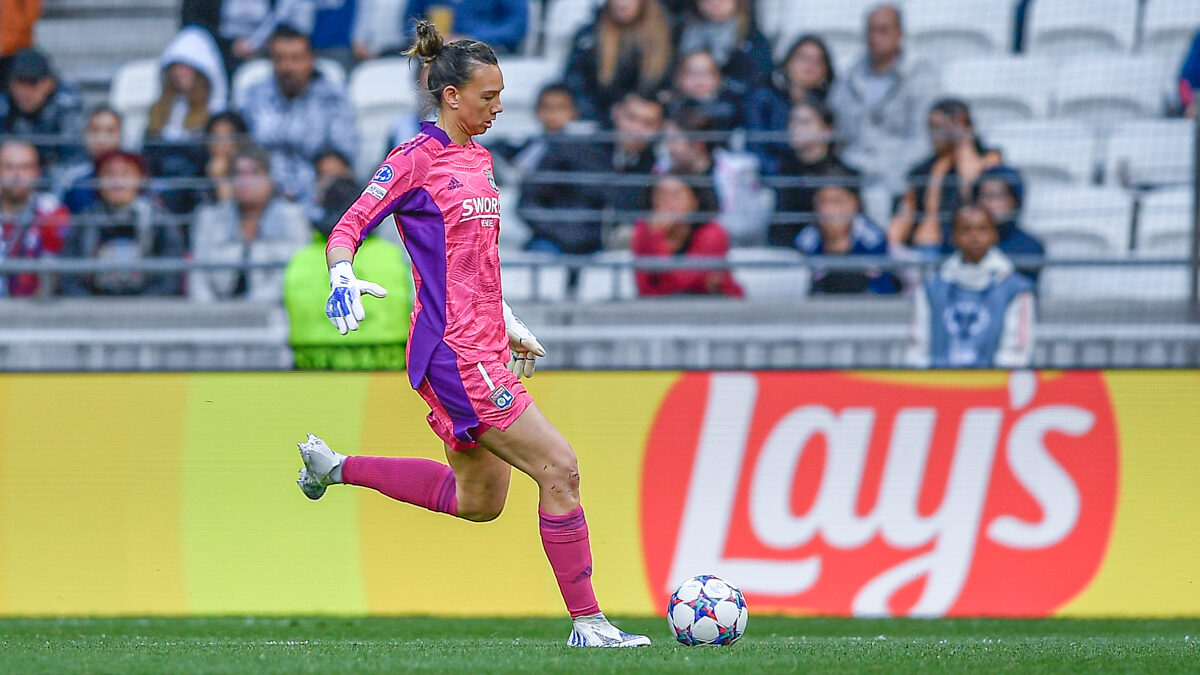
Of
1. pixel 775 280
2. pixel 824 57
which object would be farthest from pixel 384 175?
pixel 824 57

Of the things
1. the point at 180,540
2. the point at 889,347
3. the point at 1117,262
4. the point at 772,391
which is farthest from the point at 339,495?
the point at 1117,262

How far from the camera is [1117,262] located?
8398mm

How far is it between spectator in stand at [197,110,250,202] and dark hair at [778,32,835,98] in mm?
3564

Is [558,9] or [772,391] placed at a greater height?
[558,9]

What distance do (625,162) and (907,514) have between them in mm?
3713

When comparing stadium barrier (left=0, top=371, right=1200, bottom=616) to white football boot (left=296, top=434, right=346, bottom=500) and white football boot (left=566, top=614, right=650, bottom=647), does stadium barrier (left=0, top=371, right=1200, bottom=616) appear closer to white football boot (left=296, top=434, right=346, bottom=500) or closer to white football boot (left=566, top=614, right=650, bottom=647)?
white football boot (left=296, top=434, right=346, bottom=500)

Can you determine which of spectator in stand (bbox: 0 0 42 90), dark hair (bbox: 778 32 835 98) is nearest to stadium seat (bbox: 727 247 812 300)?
dark hair (bbox: 778 32 835 98)

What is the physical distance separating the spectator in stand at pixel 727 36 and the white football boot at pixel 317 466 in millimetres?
5774

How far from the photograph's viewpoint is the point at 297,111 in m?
10.5

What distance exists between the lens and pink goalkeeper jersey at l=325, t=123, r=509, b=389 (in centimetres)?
461

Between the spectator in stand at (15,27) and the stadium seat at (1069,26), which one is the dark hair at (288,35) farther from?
the stadium seat at (1069,26)

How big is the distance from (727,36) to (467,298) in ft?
20.6

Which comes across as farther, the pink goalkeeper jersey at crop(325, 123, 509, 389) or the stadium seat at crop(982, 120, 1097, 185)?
the stadium seat at crop(982, 120, 1097, 185)

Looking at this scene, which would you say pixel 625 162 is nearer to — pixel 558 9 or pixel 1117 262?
pixel 558 9
